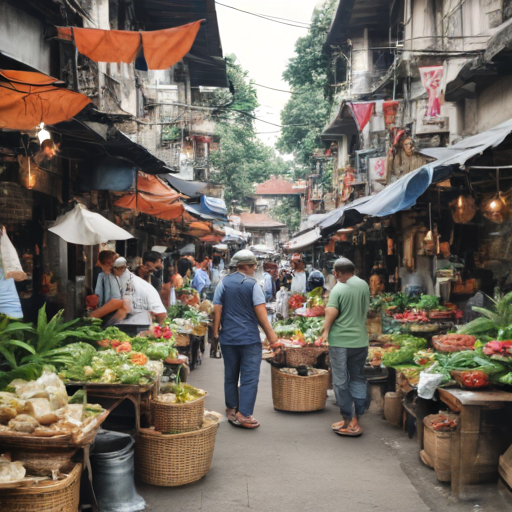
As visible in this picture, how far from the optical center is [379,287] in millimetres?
14727

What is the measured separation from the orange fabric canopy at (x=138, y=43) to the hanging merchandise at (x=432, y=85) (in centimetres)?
789

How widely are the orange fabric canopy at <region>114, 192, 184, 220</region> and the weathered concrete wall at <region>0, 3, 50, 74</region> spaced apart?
2.78 m

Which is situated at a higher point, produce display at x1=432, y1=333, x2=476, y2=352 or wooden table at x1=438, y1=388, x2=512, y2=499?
produce display at x1=432, y1=333, x2=476, y2=352

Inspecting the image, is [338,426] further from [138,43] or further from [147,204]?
[147,204]

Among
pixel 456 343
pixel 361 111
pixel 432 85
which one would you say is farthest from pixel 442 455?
pixel 361 111

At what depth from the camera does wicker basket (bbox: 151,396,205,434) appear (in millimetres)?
5004

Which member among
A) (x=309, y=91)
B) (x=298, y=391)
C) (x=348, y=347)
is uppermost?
(x=309, y=91)

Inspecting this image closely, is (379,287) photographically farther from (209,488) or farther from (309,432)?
(209,488)

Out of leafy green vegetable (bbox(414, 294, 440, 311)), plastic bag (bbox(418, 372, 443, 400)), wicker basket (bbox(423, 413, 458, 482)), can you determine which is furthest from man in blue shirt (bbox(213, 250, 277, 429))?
leafy green vegetable (bbox(414, 294, 440, 311))

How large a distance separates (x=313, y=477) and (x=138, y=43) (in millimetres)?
5182

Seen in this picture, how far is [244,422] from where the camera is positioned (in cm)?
688

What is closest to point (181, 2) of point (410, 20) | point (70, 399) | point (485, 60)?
point (410, 20)

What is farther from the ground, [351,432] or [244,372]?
[244,372]

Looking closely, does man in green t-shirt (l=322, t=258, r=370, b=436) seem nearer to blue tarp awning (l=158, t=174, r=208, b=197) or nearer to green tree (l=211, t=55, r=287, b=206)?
blue tarp awning (l=158, t=174, r=208, b=197)
